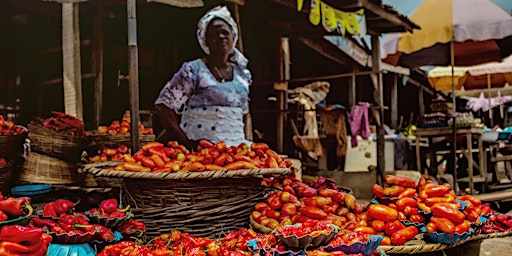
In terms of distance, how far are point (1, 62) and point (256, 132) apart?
4663mm

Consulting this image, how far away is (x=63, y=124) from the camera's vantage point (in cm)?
537

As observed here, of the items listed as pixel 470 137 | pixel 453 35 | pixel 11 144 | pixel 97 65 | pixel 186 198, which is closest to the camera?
pixel 186 198

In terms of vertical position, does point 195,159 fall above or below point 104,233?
above

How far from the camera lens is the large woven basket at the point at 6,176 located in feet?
16.3

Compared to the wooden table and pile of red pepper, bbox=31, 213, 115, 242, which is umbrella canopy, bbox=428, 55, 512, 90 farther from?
pile of red pepper, bbox=31, 213, 115, 242

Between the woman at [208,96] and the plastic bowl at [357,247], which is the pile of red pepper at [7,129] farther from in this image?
the plastic bowl at [357,247]

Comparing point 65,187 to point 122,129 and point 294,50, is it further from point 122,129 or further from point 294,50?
point 294,50

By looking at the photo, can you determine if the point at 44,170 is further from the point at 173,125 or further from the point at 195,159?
the point at 195,159

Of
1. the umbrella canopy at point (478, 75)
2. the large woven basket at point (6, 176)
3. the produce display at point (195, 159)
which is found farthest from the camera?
the umbrella canopy at point (478, 75)

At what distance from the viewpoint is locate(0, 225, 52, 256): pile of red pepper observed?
2211 millimetres

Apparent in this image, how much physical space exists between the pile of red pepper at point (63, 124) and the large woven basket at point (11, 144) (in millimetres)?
240

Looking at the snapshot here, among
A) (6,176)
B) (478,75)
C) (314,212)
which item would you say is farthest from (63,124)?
(478,75)

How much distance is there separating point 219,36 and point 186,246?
2.34 meters

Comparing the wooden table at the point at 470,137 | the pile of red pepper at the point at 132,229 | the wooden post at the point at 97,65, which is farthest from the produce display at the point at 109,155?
the wooden table at the point at 470,137
